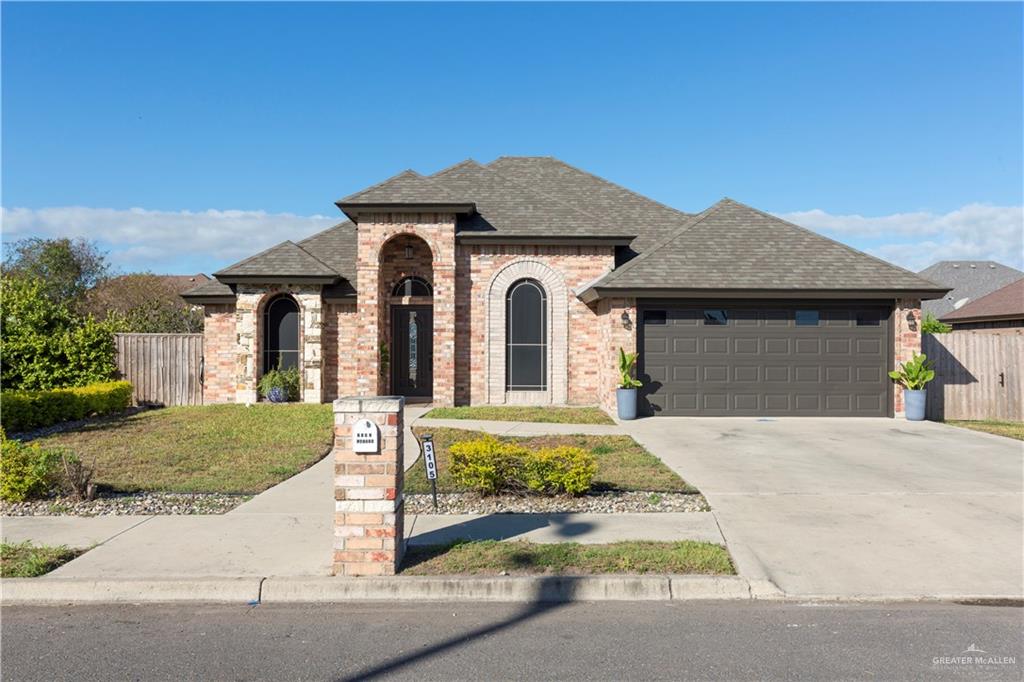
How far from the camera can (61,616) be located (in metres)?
4.80

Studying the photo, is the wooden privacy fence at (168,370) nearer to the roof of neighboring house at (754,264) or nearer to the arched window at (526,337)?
the arched window at (526,337)

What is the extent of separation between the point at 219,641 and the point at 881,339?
51.2ft

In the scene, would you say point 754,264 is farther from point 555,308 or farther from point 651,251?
point 555,308

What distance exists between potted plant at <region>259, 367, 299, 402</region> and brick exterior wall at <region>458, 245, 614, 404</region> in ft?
14.9

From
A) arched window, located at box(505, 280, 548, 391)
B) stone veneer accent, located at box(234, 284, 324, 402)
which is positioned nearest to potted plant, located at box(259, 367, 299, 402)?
stone veneer accent, located at box(234, 284, 324, 402)

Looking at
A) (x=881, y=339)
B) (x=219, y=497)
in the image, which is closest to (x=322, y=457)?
(x=219, y=497)

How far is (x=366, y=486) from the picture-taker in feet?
17.3

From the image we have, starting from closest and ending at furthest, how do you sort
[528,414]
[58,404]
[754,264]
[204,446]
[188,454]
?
1. [188,454]
2. [204,446]
3. [58,404]
4. [528,414]
5. [754,264]

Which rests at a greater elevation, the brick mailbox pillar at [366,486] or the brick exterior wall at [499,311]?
the brick exterior wall at [499,311]

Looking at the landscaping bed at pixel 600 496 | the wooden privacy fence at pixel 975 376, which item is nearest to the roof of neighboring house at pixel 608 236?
the wooden privacy fence at pixel 975 376

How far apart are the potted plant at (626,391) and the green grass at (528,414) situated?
434mm

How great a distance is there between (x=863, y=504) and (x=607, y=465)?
3.42 metres

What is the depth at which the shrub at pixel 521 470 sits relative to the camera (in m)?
7.62

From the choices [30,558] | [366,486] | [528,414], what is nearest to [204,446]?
[30,558]
